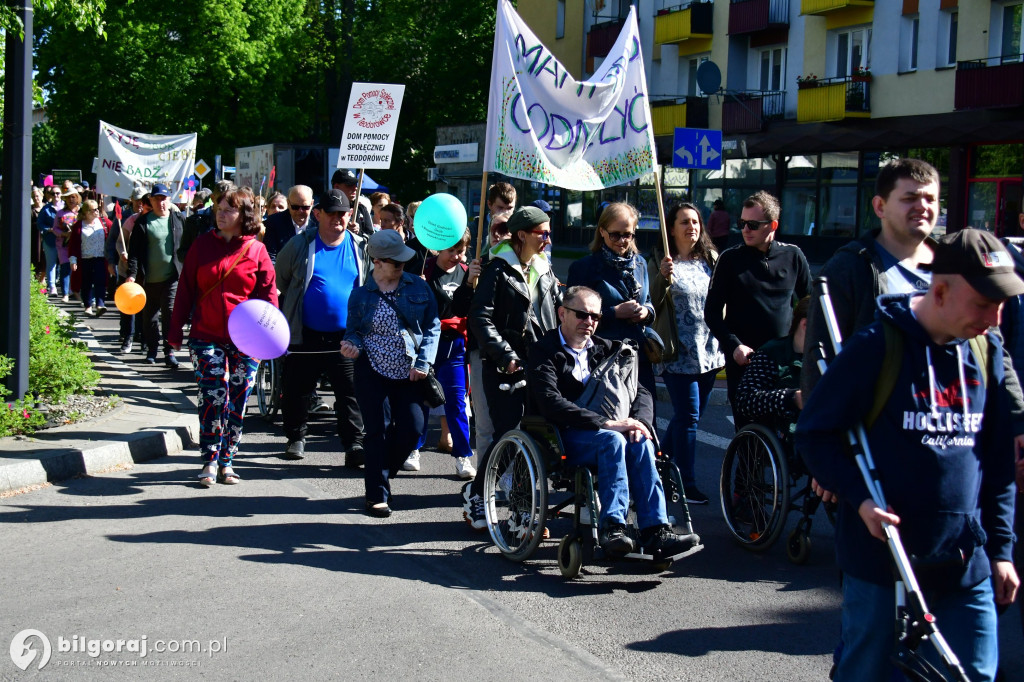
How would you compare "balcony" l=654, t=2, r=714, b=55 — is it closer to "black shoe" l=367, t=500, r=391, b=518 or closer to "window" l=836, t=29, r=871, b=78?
"window" l=836, t=29, r=871, b=78

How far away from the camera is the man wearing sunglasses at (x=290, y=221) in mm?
10086

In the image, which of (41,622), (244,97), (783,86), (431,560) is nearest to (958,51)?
(783,86)

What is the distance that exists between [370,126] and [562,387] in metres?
6.52

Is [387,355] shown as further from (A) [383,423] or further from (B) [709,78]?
(B) [709,78]

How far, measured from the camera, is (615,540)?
18.4 ft

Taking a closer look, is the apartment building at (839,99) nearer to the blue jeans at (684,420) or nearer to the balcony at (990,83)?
the balcony at (990,83)

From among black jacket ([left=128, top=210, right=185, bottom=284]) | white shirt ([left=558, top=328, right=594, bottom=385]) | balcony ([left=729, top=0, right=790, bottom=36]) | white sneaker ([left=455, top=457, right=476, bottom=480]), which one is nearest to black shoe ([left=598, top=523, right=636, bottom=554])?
white shirt ([left=558, top=328, right=594, bottom=385])

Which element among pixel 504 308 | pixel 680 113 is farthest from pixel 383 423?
pixel 680 113

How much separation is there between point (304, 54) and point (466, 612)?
2054 inches

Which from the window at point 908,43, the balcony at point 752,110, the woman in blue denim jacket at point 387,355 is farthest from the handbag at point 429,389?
the balcony at point 752,110

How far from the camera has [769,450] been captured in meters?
6.32

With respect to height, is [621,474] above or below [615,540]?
above

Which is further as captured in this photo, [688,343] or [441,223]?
[441,223]

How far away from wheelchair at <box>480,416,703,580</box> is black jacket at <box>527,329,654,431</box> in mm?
105
